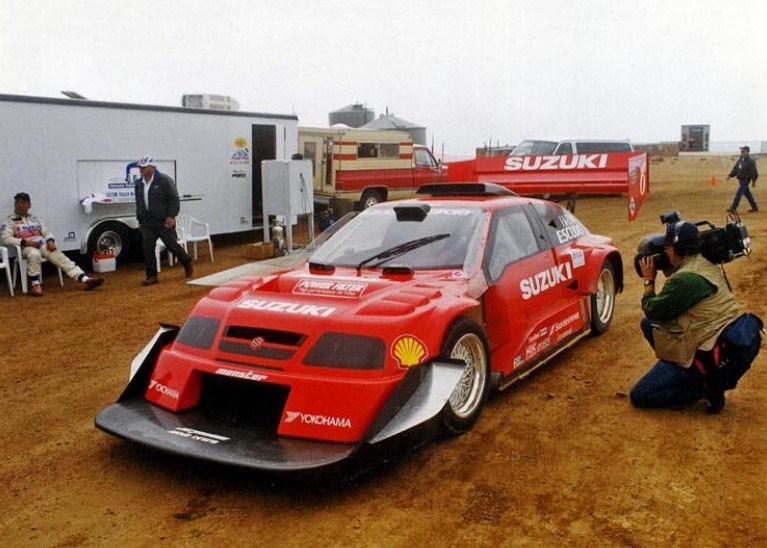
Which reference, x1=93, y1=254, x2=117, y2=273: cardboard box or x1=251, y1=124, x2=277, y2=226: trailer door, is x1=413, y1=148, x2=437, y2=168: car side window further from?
x1=93, y1=254, x2=117, y2=273: cardboard box


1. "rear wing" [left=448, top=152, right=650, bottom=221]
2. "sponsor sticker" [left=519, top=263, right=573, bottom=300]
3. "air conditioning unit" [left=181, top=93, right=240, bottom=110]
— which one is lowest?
"sponsor sticker" [left=519, top=263, right=573, bottom=300]

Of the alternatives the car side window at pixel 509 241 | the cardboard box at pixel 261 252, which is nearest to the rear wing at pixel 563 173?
the cardboard box at pixel 261 252

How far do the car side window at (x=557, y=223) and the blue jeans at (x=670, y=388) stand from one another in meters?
1.62

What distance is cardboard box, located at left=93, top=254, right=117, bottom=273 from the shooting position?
13.1m

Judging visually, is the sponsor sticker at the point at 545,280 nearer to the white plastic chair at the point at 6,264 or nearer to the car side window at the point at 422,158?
the white plastic chair at the point at 6,264

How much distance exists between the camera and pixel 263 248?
14.6 m

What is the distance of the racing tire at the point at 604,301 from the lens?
24.1ft

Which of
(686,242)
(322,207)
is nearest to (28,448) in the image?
(686,242)

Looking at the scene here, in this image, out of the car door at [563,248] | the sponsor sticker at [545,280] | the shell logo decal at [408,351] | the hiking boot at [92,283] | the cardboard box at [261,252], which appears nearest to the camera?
the shell logo decal at [408,351]

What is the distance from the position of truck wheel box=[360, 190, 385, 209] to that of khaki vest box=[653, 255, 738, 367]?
597 inches

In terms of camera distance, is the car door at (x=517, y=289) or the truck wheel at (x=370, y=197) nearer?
the car door at (x=517, y=289)

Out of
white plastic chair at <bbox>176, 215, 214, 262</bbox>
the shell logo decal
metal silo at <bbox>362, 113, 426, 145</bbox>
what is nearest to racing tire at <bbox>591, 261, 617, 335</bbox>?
the shell logo decal

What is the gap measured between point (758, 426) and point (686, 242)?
4.19ft

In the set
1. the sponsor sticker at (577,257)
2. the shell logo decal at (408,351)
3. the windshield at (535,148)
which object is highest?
the windshield at (535,148)
